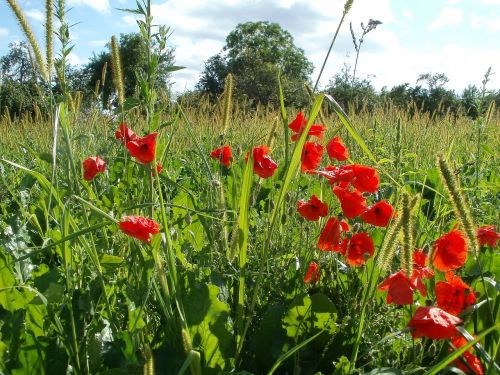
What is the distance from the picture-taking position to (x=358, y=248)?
1.27 m

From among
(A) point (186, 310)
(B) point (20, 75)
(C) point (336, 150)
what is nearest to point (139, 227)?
(A) point (186, 310)

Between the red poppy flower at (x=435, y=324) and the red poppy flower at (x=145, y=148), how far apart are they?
0.64 m

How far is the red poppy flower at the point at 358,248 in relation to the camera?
1.25m

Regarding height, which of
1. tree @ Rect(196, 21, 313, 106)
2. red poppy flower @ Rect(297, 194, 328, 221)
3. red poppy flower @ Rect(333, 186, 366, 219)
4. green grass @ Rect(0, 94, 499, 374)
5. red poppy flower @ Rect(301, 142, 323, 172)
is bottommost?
green grass @ Rect(0, 94, 499, 374)

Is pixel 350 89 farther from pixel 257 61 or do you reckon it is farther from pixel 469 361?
pixel 257 61

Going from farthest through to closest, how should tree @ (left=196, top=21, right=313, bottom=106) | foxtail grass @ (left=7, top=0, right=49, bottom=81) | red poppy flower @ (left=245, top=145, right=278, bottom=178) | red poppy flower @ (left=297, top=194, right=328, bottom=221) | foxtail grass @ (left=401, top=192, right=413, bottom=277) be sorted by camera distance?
tree @ (left=196, top=21, right=313, bottom=106) < red poppy flower @ (left=245, top=145, right=278, bottom=178) < red poppy flower @ (left=297, top=194, right=328, bottom=221) < foxtail grass @ (left=7, top=0, right=49, bottom=81) < foxtail grass @ (left=401, top=192, right=413, bottom=277)

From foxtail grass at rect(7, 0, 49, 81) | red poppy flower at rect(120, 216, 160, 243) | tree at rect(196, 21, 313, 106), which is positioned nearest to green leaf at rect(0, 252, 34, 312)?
red poppy flower at rect(120, 216, 160, 243)

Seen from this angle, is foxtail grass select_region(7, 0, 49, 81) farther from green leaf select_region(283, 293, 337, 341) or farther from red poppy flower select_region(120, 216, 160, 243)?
green leaf select_region(283, 293, 337, 341)

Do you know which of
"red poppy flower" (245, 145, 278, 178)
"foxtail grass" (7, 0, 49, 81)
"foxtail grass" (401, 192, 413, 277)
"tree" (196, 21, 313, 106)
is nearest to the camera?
"foxtail grass" (401, 192, 413, 277)

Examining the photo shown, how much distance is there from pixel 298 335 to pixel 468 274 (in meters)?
0.59

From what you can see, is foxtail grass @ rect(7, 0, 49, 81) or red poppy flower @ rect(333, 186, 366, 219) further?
red poppy flower @ rect(333, 186, 366, 219)

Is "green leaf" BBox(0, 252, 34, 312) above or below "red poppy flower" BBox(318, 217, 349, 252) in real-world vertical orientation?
below

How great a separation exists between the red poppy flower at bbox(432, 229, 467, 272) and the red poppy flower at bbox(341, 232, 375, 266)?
0.17 meters

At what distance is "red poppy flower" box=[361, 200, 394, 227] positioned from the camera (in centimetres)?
123
